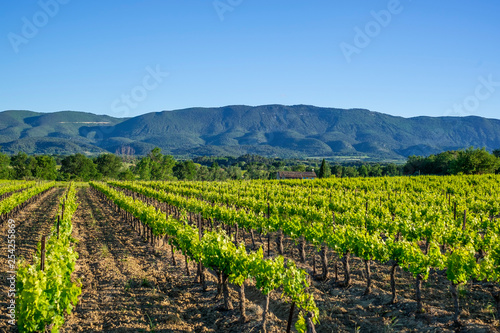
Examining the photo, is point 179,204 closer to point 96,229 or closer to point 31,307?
point 96,229

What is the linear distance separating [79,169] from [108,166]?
7.13 meters

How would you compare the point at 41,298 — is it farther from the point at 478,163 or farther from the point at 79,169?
the point at 79,169

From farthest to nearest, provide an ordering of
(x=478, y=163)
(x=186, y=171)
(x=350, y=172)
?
(x=350, y=172)
(x=186, y=171)
(x=478, y=163)

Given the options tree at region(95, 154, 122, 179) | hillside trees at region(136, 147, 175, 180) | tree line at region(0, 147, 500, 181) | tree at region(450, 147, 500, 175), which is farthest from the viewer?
tree at region(95, 154, 122, 179)

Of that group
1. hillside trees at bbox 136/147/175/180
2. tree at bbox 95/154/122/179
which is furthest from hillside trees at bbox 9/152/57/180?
hillside trees at bbox 136/147/175/180

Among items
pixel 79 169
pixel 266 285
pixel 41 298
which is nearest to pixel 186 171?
pixel 79 169

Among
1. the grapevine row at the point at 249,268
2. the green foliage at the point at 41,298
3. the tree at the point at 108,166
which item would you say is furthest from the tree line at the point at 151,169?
the green foliage at the point at 41,298

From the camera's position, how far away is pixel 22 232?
57.8 feet

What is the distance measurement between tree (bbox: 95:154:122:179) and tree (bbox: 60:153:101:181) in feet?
9.00

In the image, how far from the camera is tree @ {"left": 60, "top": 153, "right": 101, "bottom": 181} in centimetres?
8688

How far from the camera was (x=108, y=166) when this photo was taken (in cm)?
9275

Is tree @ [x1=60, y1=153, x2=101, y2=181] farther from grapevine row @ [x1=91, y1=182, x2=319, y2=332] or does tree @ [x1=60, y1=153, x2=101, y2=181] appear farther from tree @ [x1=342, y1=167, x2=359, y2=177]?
grapevine row @ [x1=91, y1=182, x2=319, y2=332]

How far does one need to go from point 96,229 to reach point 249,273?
45.1ft

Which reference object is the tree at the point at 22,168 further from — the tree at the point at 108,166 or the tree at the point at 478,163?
the tree at the point at 478,163
